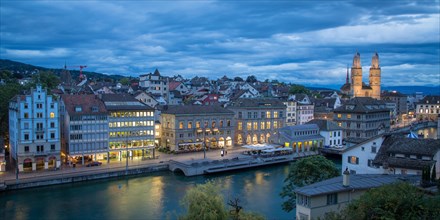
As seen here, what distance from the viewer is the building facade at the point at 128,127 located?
214 feet

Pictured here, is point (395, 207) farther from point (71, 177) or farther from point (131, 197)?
point (71, 177)

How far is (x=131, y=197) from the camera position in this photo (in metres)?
47.3

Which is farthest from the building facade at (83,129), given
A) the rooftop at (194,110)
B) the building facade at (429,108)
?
the building facade at (429,108)

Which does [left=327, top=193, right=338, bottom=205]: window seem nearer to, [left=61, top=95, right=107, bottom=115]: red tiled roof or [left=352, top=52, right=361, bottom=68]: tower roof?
[left=61, top=95, right=107, bottom=115]: red tiled roof

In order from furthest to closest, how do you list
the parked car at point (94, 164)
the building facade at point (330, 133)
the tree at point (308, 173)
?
the building facade at point (330, 133)
the parked car at point (94, 164)
the tree at point (308, 173)

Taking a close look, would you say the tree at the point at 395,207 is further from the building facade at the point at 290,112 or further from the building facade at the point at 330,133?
the building facade at the point at 290,112

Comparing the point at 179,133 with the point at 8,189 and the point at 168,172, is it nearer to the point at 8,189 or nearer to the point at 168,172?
the point at 168,172

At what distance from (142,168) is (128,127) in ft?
33.1

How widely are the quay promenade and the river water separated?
3.39 feet

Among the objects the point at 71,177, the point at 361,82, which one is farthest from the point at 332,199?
the point at 361,82

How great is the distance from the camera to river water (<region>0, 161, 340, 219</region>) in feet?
135

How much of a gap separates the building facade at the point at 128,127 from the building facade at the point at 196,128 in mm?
5880

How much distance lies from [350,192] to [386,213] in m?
9.14

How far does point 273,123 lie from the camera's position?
292 feet
